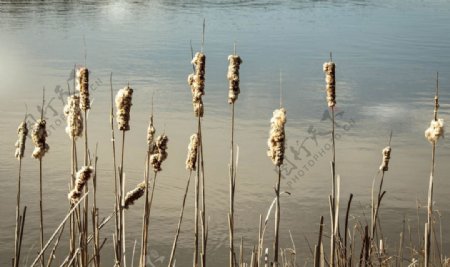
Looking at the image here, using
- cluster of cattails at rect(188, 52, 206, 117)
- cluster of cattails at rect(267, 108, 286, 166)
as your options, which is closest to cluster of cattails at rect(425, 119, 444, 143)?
cluster of cattails at rect(267, 108, 286, 166)

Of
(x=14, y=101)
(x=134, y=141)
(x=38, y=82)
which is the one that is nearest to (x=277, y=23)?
(x=38, y=82)

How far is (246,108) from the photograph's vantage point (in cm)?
1217

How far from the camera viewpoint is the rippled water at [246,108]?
315 inches

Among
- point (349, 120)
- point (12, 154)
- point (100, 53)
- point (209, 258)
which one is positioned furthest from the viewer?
point (100, 53)

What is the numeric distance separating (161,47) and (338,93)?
6.19 metres

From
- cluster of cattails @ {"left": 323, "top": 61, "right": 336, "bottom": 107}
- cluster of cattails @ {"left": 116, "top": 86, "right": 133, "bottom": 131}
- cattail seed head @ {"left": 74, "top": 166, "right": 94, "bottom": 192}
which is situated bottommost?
cattail seed head @ {"left": 74, "top": 166, "right": 94, "bottom": 192}

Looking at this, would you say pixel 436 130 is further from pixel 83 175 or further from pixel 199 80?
pixel 83 175

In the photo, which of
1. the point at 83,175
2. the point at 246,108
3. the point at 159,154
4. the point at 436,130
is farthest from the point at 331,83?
the point at 246,108

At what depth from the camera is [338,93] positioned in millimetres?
13719

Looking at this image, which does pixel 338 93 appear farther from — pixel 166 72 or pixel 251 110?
pixel 166 72

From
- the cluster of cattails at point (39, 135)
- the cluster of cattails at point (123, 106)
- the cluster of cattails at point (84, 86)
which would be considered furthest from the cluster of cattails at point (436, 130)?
the cluster of cattails at point (39, 135)

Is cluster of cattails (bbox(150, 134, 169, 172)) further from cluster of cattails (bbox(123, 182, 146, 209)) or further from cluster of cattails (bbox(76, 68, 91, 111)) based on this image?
cluster of cattails (bbox(76, 68, 91, 111))

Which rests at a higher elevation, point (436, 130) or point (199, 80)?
point (199, 80)

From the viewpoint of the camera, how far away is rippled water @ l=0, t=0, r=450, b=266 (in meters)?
8.00
